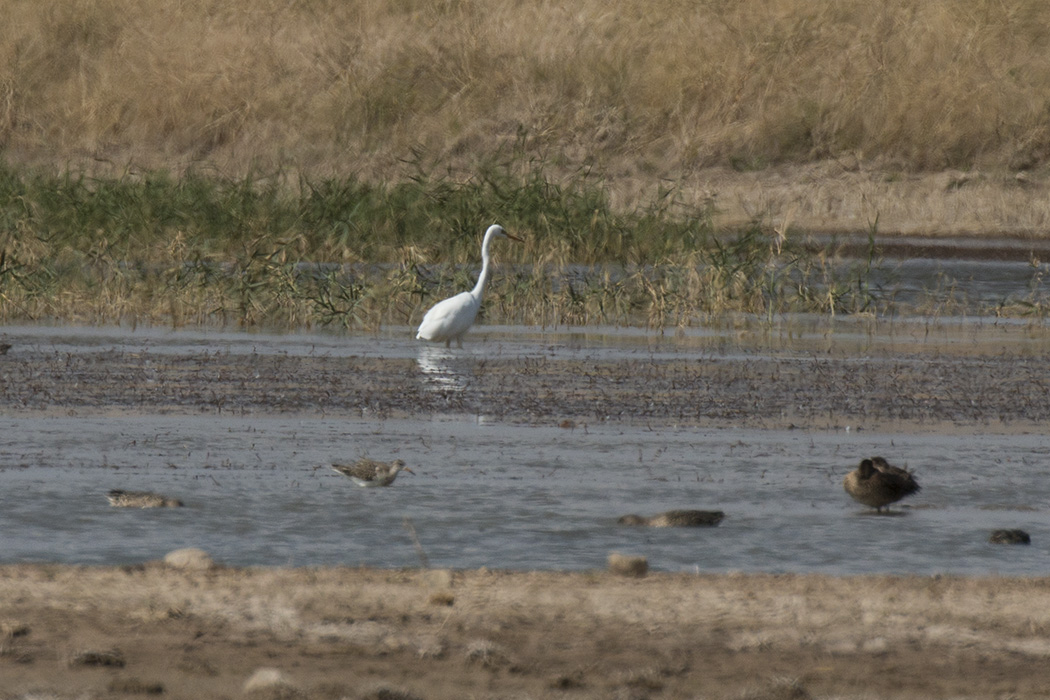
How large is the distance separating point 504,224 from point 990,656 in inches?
623

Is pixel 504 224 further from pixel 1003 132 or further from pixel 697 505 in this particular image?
pixel 1003 132

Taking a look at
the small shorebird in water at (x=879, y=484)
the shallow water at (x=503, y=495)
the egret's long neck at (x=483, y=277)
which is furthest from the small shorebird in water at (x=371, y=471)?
the egret's long neck at (x=483, y=277)

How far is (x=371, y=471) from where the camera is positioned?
365 inches

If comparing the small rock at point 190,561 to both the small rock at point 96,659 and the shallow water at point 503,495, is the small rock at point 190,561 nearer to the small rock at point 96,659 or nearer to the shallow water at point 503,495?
the shallow water at point 503,495

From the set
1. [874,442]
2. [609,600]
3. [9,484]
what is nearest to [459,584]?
[609,600]

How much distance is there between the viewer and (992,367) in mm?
15453

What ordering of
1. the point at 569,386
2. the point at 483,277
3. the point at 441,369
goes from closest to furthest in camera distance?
the point at 569,386 < the point at 441,369 < the point at 483,277

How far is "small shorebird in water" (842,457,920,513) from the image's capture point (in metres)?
8.93

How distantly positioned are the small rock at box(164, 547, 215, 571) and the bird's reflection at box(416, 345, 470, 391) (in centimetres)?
654

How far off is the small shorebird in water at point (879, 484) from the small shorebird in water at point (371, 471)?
6.93 ft

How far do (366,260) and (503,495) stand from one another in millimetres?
12658

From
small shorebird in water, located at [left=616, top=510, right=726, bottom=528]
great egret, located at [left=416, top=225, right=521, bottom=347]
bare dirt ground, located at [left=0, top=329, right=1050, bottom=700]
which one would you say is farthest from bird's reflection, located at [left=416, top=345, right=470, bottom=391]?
bare dirt ground, located at [left=0, top=329, right=1050, bottom=700]

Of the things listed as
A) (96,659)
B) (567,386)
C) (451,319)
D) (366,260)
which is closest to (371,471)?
(96,659)

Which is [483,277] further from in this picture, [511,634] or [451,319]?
[511,634]
